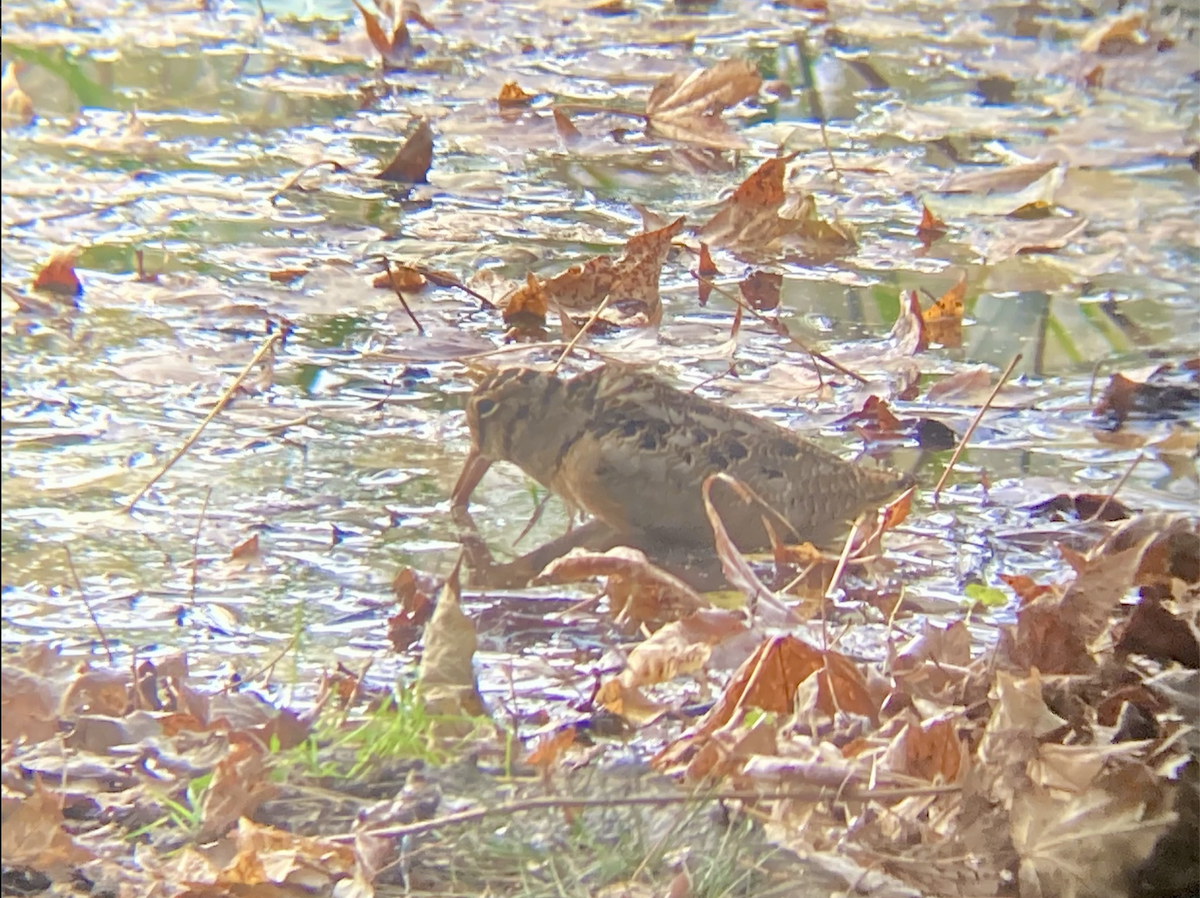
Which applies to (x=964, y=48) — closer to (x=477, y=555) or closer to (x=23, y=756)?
(x=477, y=555)

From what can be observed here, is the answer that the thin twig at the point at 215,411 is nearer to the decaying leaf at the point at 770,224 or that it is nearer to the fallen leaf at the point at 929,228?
the decaying leaf at the point at 770,224

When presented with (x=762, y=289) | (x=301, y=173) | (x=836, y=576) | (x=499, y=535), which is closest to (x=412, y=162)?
(x=301, y=173)

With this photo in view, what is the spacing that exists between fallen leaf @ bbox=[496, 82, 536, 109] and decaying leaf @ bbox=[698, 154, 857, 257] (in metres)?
0.29

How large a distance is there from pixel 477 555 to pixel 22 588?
12.3 inches

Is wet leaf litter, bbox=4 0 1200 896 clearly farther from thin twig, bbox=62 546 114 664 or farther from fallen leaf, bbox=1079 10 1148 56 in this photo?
fallen leaf, bbox=1079 10 1148 56

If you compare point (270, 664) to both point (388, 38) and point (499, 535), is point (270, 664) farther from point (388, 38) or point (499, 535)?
point (388, 38)

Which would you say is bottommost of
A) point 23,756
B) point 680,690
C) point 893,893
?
point 893,893

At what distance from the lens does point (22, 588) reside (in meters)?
0.74

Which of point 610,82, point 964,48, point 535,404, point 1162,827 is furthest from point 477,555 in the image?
point 964,48

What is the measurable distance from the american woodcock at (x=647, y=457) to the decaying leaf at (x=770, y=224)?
0.91 ft

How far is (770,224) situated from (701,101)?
29cm

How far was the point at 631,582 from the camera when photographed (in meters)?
0.93

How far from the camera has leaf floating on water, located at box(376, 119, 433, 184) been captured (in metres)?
1.21

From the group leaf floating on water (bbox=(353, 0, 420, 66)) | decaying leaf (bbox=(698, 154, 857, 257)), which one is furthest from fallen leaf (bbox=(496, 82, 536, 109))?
decaying leaf (bbox=(698, 154, 857, 257))
